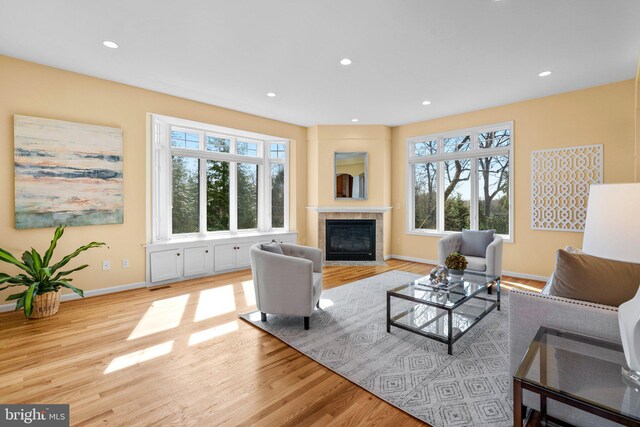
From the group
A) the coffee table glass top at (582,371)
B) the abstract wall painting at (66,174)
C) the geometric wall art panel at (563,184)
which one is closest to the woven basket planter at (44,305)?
the abstract wall painting at (66,174)

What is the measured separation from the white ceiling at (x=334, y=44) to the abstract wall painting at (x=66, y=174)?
82cm

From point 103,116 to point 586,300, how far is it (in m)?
5.39

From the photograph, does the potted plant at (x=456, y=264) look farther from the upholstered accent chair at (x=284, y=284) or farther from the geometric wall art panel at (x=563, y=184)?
the geometric wall art panel at (x=563, y=184)

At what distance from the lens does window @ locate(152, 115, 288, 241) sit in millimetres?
4824

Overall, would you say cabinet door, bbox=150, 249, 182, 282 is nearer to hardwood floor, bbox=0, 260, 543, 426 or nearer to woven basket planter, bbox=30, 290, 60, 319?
hardwood floor, bbox=0, 260, 543, 426

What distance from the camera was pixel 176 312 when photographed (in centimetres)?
347

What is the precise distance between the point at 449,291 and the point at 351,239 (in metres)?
3.52

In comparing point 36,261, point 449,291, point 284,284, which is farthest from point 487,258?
point 36,261

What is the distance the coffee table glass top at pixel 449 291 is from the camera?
107 inches

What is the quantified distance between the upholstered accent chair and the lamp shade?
2.10 m

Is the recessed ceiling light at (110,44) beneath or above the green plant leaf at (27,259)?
above

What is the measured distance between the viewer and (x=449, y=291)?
300 centimetres

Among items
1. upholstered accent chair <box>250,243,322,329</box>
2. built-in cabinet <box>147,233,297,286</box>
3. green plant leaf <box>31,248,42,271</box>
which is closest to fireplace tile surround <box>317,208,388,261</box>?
built-in cabinet <box>147,233,297,286</box>

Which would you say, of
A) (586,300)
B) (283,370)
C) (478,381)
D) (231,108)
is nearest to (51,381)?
(283,370)
